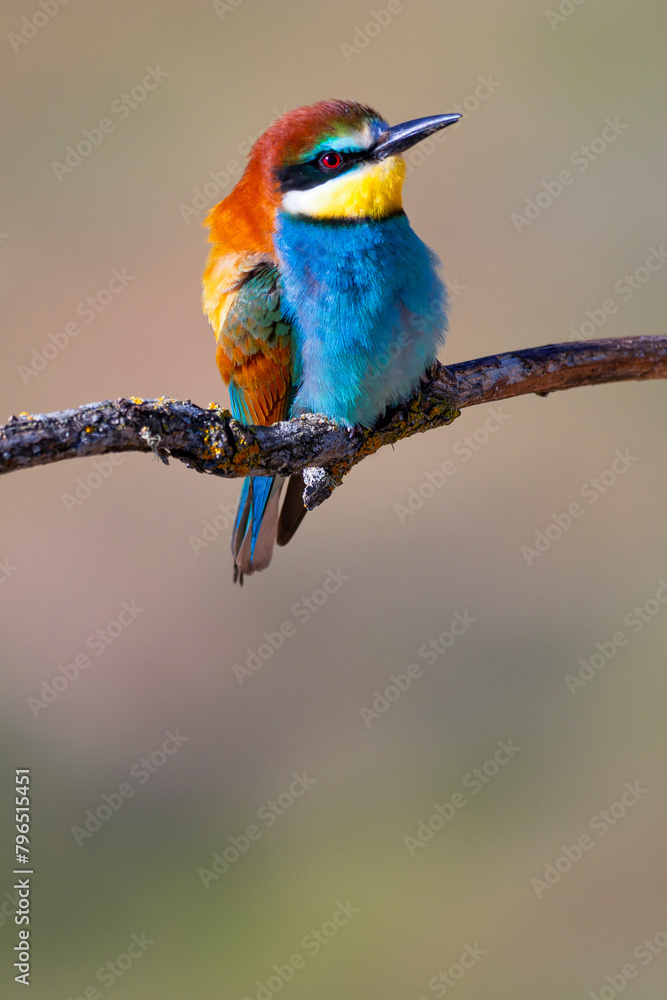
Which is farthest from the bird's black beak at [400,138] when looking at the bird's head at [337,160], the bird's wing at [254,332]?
the bird's wing at [254,332]

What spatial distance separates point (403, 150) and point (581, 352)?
43 centimetres

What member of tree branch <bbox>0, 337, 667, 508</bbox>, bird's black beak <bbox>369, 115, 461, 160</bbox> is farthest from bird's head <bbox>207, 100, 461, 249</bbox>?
tree branch <bbox>0, 337, 667, 508</bbox>

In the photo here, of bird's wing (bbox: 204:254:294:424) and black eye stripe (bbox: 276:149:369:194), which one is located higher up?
black eye stripe (bbox: 276:149:369:194)

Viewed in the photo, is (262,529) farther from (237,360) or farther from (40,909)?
(40,909)

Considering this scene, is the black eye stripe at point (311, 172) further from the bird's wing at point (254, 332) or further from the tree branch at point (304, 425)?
the tree branch at point (304, 425)

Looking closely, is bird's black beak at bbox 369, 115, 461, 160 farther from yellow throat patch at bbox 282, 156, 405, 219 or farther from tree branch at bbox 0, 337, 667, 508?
tree branch at bbox 0, 337, 667, 508

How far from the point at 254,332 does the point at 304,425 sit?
175mm

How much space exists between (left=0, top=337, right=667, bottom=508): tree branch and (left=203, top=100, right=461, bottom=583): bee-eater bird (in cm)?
5

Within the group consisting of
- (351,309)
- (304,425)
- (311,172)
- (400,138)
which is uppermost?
(400,138)

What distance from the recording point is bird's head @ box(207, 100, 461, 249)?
4.26ft

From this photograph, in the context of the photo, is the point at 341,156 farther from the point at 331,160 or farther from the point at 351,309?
the point at 351,309

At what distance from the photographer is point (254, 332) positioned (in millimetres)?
1361

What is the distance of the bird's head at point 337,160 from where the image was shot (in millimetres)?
1300

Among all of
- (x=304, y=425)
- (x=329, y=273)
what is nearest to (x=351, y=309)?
(x=329, y=273)
